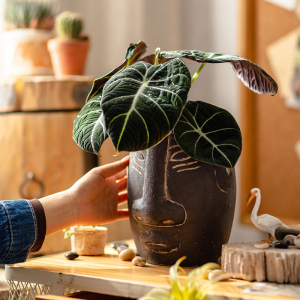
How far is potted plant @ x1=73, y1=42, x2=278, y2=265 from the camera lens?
0.93 meters

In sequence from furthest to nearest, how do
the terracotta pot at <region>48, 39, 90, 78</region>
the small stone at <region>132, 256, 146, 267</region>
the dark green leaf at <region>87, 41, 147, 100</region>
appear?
the terracotta pot at <region>48, 39, 90, 78</region>, the dark green leaf at <region>87, 41, 147, 100</region>, the small stone at <region>132, 256, 146, 267</region>

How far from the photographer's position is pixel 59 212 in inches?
42.2

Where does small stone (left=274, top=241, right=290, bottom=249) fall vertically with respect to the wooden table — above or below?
Answer: above

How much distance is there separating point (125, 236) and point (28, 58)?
2.43 ft

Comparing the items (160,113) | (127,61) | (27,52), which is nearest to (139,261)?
(160,113)

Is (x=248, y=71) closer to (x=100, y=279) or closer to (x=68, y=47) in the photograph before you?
(x=100, y=279)

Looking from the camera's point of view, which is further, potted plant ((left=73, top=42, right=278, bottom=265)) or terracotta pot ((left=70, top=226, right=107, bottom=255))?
terracotta pot ((left=70, top=226, right=107, bottom=255))

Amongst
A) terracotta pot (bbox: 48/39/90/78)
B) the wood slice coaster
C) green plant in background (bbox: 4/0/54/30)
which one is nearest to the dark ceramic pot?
the wood slice coaster

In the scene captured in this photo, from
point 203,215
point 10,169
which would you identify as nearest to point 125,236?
point 10,169

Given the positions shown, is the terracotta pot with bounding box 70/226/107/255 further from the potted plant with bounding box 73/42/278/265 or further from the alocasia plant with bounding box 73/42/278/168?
the alocasia plant with bounding box 73/42/278/168

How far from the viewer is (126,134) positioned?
84cm

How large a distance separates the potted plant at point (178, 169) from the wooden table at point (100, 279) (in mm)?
59

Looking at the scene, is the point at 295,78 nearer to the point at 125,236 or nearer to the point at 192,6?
the point at 192,6

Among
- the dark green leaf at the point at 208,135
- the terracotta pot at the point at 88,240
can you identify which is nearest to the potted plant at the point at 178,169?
the dark green leaf at the point at 208,135
